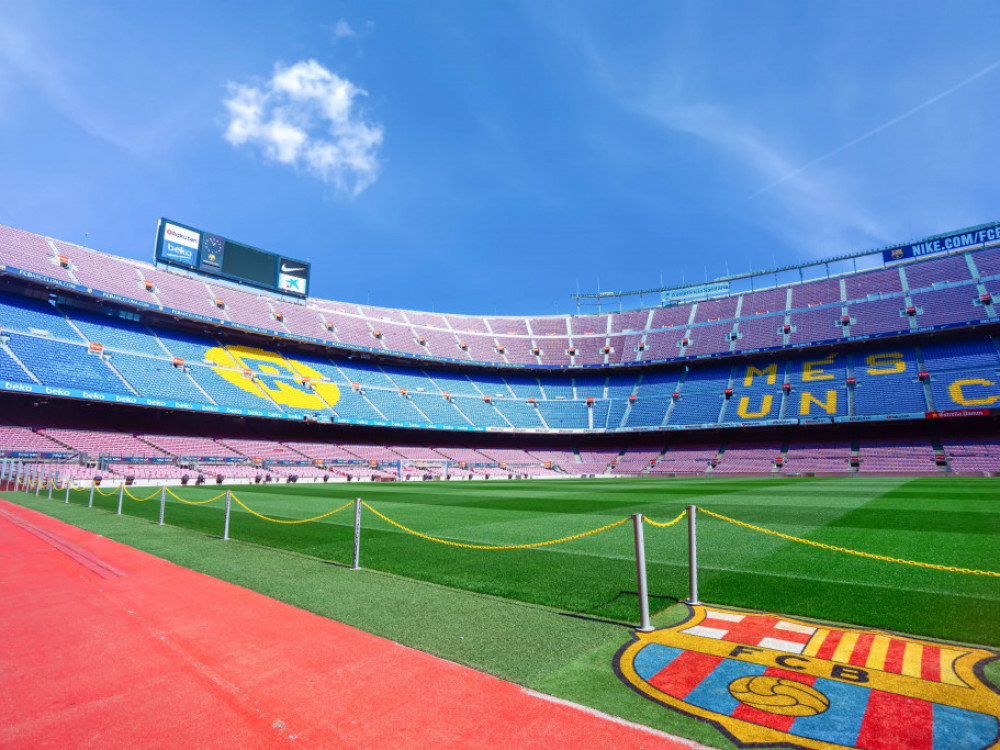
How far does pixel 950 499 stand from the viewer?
1633 cm

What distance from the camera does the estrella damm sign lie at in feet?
133

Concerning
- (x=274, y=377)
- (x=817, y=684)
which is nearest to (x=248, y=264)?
(x=274, y=377)

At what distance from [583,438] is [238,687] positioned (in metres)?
53.7

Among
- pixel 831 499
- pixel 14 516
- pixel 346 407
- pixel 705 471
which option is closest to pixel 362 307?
pixel 346 407

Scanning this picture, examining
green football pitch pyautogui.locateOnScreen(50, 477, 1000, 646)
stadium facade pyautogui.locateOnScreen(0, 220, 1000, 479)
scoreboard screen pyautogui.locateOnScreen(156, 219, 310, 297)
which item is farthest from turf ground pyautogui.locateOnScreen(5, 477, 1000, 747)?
scoreboard screen pyautogui.locateOnScreen(156, 219, 310, 297)

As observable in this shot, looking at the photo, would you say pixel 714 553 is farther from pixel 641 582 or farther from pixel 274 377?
pixel 274 377

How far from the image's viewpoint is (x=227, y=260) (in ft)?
156

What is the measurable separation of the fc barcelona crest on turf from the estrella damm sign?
134 ft

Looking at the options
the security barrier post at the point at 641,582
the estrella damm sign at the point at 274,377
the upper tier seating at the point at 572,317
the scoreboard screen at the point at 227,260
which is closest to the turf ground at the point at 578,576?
the security barrier post at the point at 641,582

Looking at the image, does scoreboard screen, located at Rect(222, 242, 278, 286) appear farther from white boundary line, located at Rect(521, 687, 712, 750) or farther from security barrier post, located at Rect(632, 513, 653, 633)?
white boundary line, located at Rect(521, 687, 712, 750)

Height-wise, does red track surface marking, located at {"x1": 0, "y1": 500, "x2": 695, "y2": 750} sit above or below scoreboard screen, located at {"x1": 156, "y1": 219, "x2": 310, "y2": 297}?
below

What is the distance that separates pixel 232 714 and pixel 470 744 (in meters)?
1.75

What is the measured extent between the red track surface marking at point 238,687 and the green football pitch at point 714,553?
2.16m

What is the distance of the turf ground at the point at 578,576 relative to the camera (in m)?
4.44
